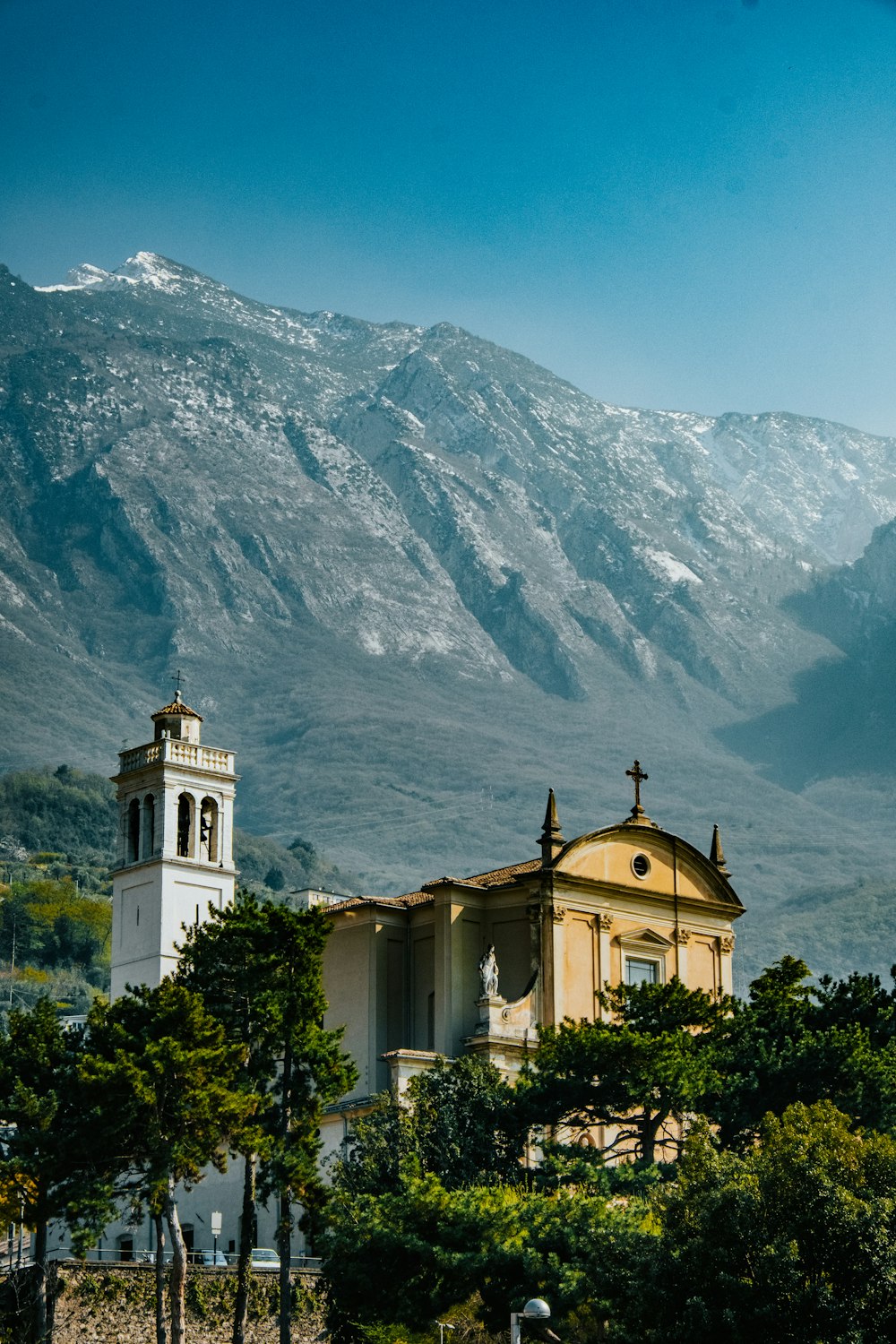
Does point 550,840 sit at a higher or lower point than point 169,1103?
higher

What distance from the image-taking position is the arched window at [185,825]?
8600 cm

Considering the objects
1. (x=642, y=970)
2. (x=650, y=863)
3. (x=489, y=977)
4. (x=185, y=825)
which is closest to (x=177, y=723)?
(x=185, y=825)

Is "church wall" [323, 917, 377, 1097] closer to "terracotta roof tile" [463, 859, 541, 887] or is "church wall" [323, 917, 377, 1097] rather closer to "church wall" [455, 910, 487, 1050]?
"church wall" [455, 910, 487, 1050]

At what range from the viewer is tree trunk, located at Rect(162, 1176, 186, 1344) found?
2244 inches

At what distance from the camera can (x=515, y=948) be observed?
77000mm

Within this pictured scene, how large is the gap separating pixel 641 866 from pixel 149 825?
19.7m

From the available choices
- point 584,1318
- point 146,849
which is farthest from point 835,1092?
point 146,849

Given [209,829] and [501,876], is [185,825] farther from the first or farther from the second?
[501,876]

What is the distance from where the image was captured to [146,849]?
86.2 meters

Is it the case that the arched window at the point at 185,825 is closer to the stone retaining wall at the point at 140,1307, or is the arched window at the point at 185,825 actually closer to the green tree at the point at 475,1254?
the stone retaining wall at the point at 140,1307

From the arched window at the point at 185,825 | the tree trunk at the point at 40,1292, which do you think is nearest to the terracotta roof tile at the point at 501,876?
the arched window at the point at 185,825

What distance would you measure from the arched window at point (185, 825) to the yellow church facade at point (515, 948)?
354 inches

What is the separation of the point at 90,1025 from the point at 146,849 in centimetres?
2455

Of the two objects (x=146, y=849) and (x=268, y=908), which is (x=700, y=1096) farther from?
(x=146, y=849)
